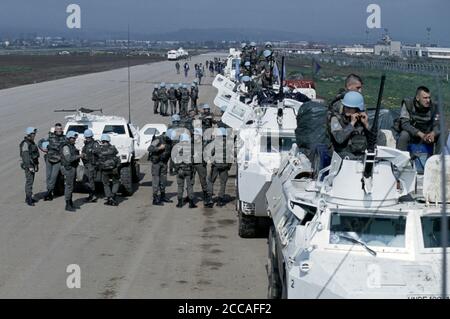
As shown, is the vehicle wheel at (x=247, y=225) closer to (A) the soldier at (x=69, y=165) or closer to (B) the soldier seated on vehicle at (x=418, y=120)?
(B) the soldier seated on vehicle at (x=418, y=120)

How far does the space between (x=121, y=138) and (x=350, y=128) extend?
10.0 metres

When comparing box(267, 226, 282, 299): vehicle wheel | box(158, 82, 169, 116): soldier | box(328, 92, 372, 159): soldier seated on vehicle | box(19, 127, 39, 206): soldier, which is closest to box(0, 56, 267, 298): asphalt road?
box(19, 127, 39, 206): soldier

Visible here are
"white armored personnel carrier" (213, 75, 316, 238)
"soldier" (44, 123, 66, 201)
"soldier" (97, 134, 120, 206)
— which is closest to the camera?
"white armored personnel carrier" (213, 75, 316, 238)

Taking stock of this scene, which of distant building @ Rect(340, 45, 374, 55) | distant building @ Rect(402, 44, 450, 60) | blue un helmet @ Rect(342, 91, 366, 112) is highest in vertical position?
distant building @ Rect(340, 45, 374, 55)

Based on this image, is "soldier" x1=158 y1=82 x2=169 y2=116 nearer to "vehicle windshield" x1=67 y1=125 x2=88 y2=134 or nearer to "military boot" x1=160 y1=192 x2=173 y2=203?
"vehicle windshield" x1=67 y1=125 x2=88 y2=134

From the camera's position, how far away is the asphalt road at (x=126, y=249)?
11.0 metres

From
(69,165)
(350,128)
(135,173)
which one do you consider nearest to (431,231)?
(350,128)

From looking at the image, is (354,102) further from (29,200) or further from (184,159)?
(29,200)

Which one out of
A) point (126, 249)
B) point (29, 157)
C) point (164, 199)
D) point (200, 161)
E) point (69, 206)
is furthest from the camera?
point (164, 199)

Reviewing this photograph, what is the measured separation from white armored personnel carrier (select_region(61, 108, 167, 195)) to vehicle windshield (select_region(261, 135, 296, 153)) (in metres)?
4.65

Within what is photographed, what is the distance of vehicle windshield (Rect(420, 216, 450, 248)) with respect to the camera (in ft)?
26.7

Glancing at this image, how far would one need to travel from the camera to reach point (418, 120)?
A: 1070cm

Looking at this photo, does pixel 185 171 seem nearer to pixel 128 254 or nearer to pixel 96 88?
pixel 128 254
